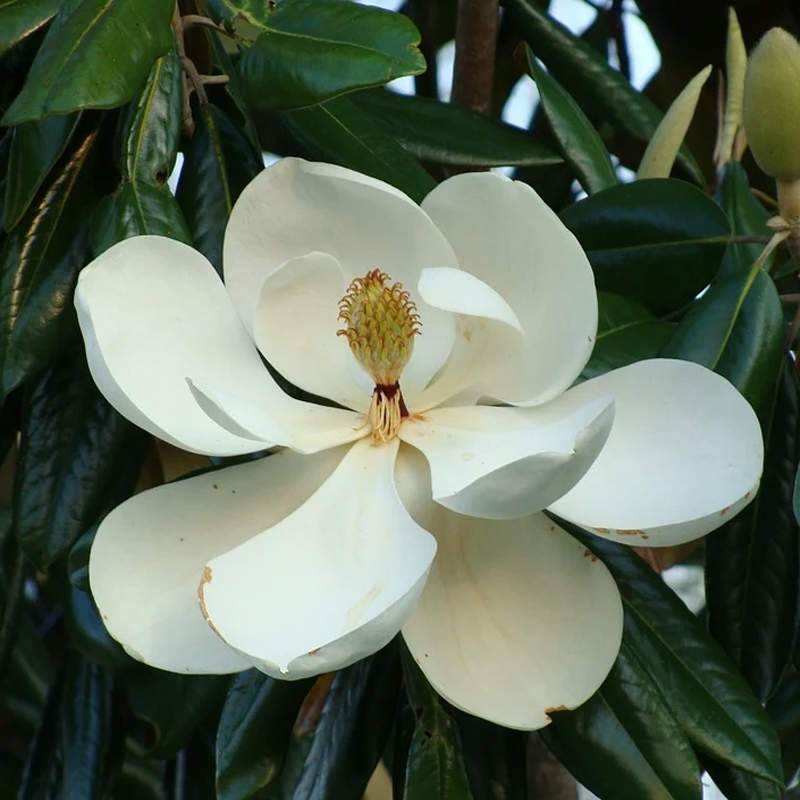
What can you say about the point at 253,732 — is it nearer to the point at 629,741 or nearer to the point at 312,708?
the point at 312,708

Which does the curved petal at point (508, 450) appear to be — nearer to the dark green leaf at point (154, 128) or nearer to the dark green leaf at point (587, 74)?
the dark green leaf at point (154, 128)

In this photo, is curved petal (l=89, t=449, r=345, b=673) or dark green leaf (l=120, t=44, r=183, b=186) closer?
curved petal (l=89, t=449, r=345, b=673)

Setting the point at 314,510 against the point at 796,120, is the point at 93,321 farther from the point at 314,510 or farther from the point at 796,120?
the point at 796,120

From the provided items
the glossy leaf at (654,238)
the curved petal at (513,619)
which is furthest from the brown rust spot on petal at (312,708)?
the glossy leaf at (654,238)

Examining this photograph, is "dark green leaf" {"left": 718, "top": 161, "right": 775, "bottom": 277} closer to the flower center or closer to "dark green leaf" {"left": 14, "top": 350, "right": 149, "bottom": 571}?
the flower center

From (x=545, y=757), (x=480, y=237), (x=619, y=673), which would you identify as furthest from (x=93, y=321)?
(x=545, y=757)

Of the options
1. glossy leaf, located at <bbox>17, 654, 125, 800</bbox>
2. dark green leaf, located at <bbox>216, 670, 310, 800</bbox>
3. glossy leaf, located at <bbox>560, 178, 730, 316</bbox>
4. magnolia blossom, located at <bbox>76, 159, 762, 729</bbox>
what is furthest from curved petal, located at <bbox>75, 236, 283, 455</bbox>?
glossy leaf, located at <bbox>17, 654, 125, 800</bbox>
